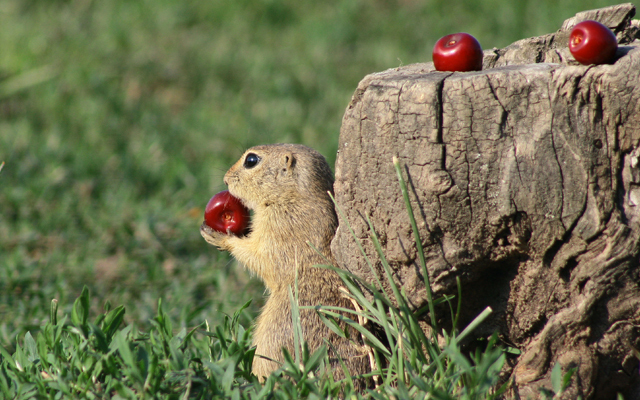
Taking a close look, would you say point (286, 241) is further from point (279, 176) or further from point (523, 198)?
point (523, 198)

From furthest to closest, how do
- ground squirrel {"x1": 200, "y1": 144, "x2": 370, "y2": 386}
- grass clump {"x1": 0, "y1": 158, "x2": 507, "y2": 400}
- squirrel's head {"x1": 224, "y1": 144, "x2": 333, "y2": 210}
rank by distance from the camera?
squirrel's head {"x1": 224, "y1": 144, "x2": 333, "y2": 210} → ground squirrel {"x1": 200, "y1": 144, "x2": 370, "y2": 386} → grass clump {"x1": 0, "y1": 158, "x2": 507, "y2": 400}

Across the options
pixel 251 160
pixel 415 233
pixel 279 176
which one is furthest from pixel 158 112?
pixel 415 233

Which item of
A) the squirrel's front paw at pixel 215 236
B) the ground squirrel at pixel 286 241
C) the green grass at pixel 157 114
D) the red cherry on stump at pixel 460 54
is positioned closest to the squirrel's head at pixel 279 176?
the ground squirrel at pixel 286 241

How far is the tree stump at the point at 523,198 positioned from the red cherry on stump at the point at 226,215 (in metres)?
1.04

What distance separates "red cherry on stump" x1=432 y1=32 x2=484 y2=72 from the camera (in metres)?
2.80

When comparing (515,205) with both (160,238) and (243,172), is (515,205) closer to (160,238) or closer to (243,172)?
(243,172)

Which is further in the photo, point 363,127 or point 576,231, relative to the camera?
point 363,127

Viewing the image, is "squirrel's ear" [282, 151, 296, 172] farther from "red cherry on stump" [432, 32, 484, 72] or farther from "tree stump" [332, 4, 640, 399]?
"red cherry on stump" [432, 32, 484, 72]

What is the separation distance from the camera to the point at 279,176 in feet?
11.9

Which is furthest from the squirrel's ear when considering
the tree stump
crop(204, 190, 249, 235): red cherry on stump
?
the tree stump

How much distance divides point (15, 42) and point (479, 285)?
6.17m

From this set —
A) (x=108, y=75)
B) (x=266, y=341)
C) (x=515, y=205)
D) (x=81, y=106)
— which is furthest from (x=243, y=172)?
(x=108, y=75)

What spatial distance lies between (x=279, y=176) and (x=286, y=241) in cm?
45

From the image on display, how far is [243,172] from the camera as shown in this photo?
12.3 ft
